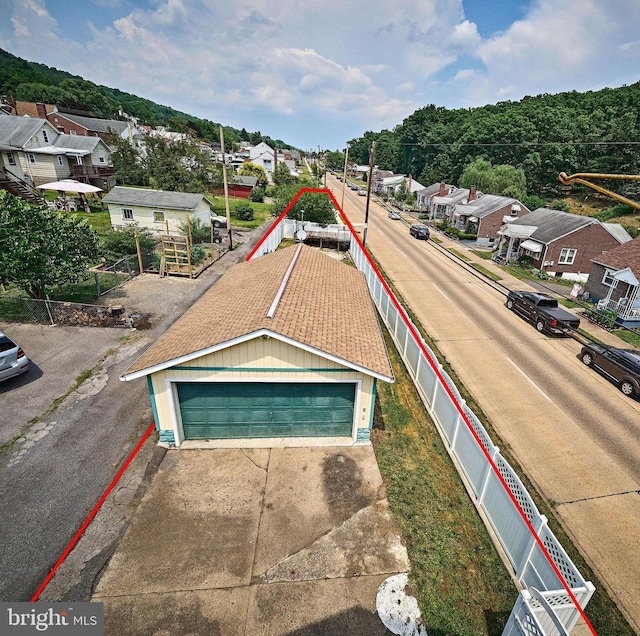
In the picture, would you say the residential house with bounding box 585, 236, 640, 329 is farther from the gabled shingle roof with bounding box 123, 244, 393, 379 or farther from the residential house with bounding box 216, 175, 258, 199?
the residential house with bounding box 216, 175, 258, 199

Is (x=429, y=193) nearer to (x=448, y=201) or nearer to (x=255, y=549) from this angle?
(x=448, y=201)

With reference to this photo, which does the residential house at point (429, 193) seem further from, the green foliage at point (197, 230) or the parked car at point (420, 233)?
the green foliage at point (197, 230)

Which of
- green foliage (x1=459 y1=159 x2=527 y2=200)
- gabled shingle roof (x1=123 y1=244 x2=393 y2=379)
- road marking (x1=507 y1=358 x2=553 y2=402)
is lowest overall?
road marking (x1=507 y1=358 x2=553 y2=402)

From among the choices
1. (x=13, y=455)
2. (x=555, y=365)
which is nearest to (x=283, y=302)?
(x=13, y=455)

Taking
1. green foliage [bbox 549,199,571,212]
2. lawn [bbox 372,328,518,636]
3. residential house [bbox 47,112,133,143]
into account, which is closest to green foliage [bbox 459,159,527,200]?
green foliage [bbox 549,199,571,212]

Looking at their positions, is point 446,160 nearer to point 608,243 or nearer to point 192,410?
point 608,243

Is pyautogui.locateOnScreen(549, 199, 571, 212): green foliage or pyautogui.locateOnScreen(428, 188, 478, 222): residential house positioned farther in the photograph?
pyautogui.locateOnScreen(549, 199, 571, 212): green foliage
